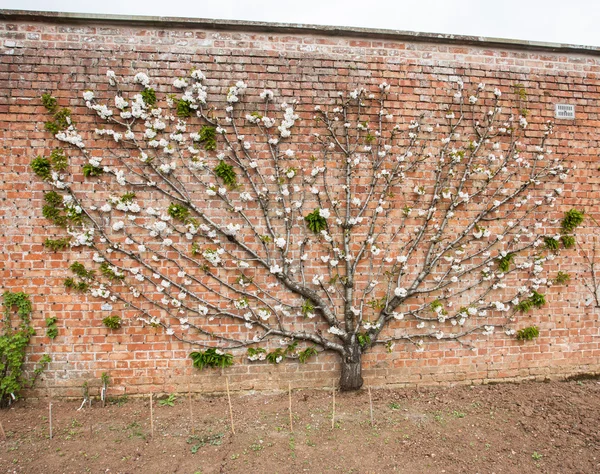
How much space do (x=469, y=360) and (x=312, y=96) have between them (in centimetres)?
351

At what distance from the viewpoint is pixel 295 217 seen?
13.1 feet

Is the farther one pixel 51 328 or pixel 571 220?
pixel 571 220

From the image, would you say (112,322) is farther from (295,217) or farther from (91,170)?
(295,217)

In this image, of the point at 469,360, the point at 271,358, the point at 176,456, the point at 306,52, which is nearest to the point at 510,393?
the point at 469,360

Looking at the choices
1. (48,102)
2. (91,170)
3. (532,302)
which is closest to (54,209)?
(91,170)

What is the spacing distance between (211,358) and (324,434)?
1.39m

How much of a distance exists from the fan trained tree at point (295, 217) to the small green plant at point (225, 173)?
0.02m

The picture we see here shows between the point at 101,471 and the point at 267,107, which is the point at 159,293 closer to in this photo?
the point at 101,471

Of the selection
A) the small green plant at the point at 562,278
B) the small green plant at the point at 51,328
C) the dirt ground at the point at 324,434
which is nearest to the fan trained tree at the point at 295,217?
the small green plant at the point at 562,278

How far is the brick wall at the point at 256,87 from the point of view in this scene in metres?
3.79

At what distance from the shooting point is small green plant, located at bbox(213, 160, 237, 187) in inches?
153

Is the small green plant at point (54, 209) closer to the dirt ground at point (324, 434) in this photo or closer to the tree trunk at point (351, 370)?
the dirt ground at point (324, 434)

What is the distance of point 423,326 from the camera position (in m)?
4.11

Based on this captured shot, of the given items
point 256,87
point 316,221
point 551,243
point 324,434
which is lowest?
point 324,434
